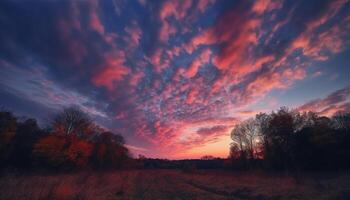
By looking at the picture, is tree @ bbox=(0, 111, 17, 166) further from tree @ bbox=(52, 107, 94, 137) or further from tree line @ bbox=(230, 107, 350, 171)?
tree line @ bbox=(230, 107, 350, 171)

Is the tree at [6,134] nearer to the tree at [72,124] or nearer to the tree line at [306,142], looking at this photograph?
the tree at [72,124]

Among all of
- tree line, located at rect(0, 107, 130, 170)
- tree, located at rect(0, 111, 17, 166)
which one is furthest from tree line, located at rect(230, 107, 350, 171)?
tree, located at rect(0, 111, 17, 166)

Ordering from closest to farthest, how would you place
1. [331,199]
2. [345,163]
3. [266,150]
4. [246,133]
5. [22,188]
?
[22,188]
[331,199]
[345,163]
[266,150]
[246,133]

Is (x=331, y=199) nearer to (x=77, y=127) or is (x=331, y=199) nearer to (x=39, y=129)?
(x=77, y=127)

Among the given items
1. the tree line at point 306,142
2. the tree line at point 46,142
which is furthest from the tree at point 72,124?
the tree line at point 306,142

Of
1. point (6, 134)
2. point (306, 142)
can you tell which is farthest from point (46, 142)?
point (306, 142)

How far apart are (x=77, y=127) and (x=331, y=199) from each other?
54931mm

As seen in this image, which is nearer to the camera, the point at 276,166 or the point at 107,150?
the point at 276,166

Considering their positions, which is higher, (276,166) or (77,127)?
(77,127)

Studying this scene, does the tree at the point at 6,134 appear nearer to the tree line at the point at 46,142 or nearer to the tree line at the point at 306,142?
the tree line at the point at 46,142

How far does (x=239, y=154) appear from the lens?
6981 centimetres

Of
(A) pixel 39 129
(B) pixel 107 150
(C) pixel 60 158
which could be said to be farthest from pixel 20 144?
(B) pixel 107 150

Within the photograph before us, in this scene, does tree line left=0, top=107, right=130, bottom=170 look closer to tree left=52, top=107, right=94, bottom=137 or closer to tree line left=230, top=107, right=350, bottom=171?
tree left=52, top=107, right=94, bottom=137

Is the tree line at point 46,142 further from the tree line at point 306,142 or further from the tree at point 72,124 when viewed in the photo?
the tree line at point 306,142
